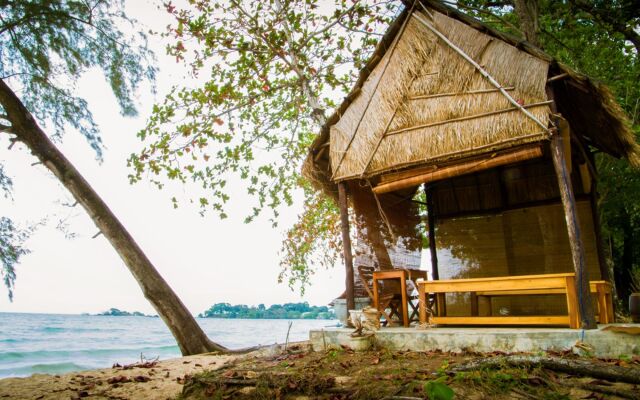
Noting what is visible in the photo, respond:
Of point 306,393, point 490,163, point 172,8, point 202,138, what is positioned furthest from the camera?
point 202,138

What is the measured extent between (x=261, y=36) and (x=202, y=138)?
239cm

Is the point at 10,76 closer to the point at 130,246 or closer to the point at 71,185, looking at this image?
the point at 71,185

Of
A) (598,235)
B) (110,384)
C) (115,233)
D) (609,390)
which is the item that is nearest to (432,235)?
(598,235)

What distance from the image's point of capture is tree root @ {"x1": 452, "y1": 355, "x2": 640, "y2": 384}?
3.02 m

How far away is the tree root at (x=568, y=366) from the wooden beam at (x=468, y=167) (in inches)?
90.6

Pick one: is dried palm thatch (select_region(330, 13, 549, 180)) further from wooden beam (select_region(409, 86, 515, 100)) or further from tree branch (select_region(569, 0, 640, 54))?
tree branch (select_region(569, 0, 640, 54))

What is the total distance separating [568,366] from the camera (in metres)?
3.28

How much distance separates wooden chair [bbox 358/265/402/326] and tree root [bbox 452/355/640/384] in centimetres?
235

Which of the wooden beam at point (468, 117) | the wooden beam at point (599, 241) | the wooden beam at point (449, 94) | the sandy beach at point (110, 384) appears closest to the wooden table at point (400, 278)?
the wooden beam at point (468, 117)

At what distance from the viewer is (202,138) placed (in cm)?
874

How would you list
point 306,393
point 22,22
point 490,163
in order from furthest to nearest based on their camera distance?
1. point 22,22
2. point 490,163
3. point 306,393

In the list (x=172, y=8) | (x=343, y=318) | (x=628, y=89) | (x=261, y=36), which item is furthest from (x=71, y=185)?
(x=628, y=89)

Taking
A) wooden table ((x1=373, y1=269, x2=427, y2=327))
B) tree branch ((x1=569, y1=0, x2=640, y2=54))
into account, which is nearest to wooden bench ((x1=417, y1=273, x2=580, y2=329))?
wooden table ((x1=373, y1=269, x2=427, y2=327))

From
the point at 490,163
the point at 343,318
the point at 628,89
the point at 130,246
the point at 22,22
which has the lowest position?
the point at 343,318
